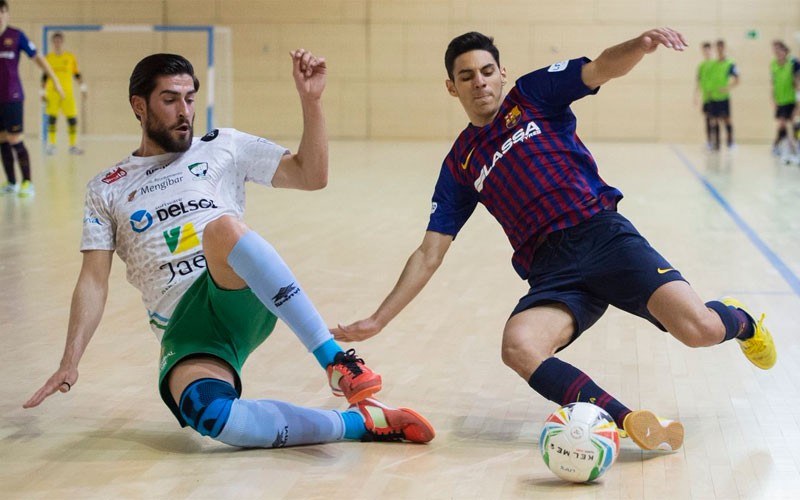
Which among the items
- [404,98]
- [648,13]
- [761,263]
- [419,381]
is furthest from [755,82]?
[419,381]

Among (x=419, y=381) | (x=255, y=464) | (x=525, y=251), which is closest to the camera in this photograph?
(x=255, y=464)

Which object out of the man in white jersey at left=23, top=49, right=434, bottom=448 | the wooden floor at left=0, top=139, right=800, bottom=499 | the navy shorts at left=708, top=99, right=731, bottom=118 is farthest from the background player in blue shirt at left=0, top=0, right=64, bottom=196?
the navy shorts at left=708, top=99, right=731, bottom=118

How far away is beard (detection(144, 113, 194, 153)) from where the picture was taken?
358 centimetres

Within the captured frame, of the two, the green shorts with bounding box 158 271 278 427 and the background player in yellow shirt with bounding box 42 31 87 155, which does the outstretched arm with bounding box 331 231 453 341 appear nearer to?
the green shorts with bounding box 158 271 278 427

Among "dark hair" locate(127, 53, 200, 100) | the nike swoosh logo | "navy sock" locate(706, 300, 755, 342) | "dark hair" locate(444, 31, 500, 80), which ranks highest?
"dark hair" locate(444, 31, 500, 80)

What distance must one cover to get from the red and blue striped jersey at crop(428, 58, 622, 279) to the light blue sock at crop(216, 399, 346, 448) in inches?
35.0

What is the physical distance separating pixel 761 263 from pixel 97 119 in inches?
685

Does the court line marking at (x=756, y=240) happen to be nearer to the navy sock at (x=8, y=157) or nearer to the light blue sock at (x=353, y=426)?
the light blue sock at (x=353, y=426)

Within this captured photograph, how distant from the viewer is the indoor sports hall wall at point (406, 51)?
21938 millimetres

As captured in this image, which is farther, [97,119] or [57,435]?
[97,119]

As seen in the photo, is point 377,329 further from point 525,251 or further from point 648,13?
point 648,13

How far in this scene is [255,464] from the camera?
3188mm

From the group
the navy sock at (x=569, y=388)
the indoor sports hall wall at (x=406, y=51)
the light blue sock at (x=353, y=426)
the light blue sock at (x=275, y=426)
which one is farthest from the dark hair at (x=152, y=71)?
the indoor sports hall wall at (x=406, y=51)

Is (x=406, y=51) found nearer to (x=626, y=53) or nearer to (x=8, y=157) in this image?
(x=8, y=157)
